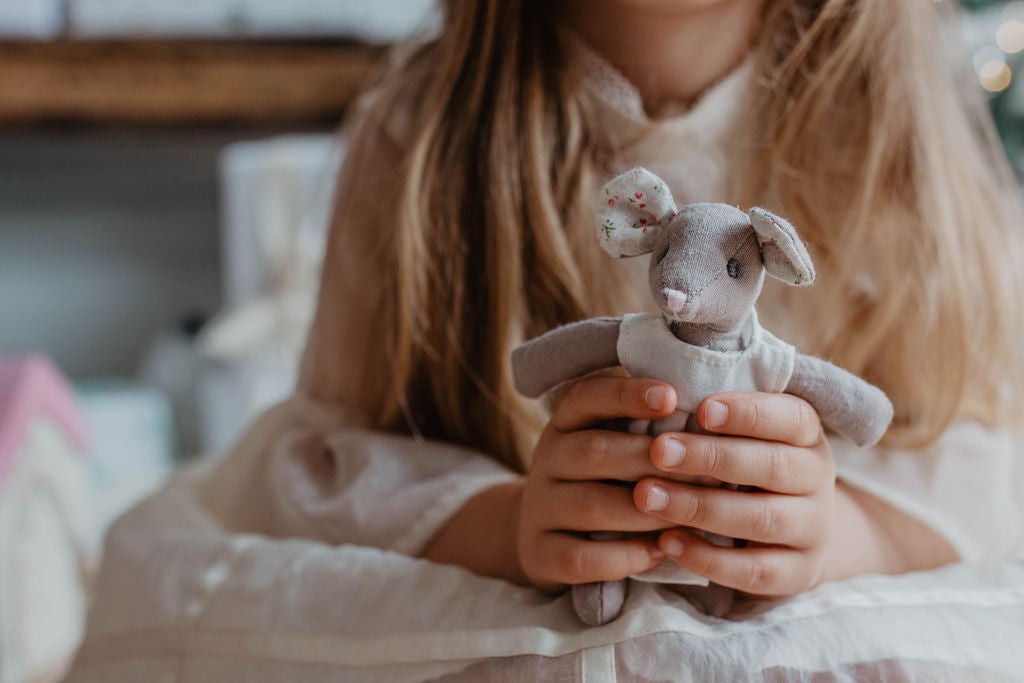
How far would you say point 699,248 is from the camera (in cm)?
30

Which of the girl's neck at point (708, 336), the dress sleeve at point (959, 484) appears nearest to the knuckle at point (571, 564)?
the girl's neck at point (708, 336)

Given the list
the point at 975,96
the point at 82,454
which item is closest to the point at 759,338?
the point at 975,96

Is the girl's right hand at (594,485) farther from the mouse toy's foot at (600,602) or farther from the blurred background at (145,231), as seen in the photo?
the blurred background at (145,231)

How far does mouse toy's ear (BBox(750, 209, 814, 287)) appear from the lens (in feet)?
0.97

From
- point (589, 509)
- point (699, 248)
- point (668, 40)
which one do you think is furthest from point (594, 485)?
point (668, 40)

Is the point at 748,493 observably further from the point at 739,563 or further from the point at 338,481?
the point at 338,481

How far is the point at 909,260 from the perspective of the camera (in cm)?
59

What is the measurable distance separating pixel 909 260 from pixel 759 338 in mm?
311

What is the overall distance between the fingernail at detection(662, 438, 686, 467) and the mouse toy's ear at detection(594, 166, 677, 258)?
0.24ft

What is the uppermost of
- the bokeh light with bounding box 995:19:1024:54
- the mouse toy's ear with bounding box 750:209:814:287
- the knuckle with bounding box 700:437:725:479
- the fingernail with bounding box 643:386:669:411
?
the bokeh light with bounding box 995:19:1024:54

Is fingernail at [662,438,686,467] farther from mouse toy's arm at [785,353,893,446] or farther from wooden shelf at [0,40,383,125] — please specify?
wooden shelf at [0,40,383,125]

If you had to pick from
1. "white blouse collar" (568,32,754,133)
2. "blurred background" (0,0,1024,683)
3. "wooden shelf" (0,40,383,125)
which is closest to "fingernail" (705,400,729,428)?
"white blouse collar" (568,32,754,133)

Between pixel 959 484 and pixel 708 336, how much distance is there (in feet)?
1.03

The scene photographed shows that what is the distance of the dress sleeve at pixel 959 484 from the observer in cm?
51
